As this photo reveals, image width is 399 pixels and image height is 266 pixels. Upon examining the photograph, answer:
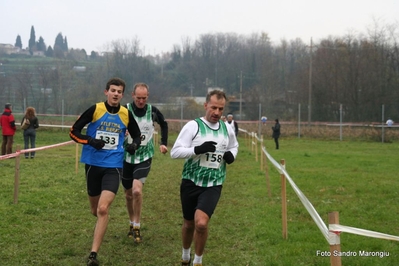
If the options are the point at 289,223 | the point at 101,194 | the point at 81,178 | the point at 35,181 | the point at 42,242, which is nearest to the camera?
the point at 101,194

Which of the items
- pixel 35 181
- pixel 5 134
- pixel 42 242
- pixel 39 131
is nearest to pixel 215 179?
pixel 42 242

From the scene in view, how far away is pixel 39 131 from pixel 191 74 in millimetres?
51782

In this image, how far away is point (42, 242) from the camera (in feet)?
25.1

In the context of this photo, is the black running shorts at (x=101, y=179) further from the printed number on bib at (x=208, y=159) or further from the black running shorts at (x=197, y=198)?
the printed number on bib at (x=208, y=159)

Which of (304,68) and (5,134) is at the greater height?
(304,68)

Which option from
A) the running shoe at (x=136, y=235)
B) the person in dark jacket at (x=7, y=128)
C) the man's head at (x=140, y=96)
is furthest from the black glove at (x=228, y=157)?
the person in dark jacket at (x=7, y=128)

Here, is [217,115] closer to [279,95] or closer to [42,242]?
[42,242]

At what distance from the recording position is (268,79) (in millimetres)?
77312

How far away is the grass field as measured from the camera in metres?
6.99

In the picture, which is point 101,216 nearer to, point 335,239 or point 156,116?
point 156,116

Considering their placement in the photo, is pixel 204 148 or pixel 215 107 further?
pixel 215 107

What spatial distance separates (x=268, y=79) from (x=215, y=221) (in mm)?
68998

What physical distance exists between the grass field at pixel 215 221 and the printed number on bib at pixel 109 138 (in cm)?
138

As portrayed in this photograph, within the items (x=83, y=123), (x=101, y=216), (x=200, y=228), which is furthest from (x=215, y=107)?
(x=101, y=216)
